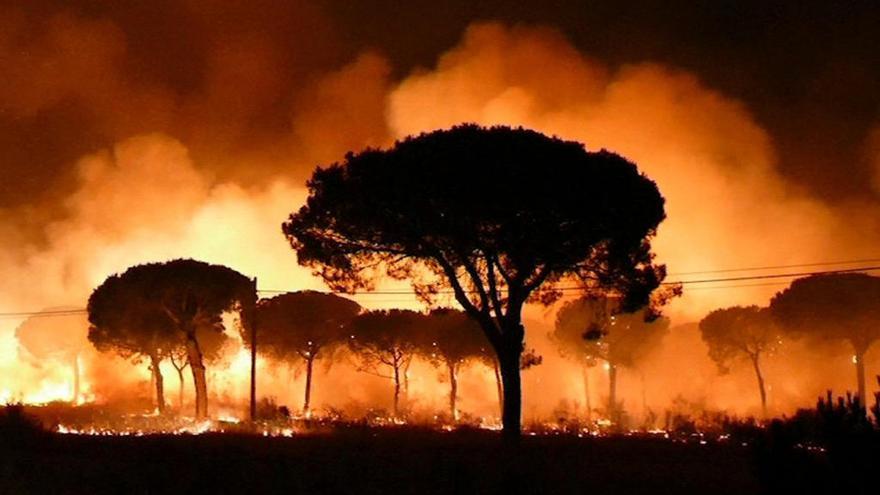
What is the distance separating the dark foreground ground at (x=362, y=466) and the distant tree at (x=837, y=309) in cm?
2594

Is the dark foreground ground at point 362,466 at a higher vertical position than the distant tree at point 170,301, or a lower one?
lower

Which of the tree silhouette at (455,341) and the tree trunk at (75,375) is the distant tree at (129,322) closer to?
the tree silhouette at (455,341)

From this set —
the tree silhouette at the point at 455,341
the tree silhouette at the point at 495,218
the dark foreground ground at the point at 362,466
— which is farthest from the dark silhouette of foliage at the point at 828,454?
the tree silhouette at the point at 455,341

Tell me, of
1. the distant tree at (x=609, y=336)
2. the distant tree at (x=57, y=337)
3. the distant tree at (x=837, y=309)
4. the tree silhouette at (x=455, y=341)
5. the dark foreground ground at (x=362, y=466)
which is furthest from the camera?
the distant tree at (x=57, y=337)

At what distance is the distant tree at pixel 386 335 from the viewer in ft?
145

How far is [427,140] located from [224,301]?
17.4 m

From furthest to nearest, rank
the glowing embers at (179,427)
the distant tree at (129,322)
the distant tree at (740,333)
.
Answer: the distant tree at (740,333), the distant tree at (129,322), the glowing embers at (179,427)

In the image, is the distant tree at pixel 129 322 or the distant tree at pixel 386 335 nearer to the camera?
the distant tree at pixel 129 322

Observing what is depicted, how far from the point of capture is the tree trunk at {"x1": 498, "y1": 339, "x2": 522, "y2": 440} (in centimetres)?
2133

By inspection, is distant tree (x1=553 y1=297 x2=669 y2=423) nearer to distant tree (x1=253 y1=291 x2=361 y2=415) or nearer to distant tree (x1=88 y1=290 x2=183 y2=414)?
distant tree (x1=253 y1=291 x2=361 y2=415)

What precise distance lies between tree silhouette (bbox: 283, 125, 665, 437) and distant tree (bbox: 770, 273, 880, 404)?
27.3 metres

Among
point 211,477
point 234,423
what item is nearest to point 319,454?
point 211,477

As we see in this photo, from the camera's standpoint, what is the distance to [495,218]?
21.0 m

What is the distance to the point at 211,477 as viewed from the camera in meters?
12.6
